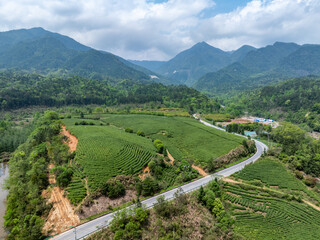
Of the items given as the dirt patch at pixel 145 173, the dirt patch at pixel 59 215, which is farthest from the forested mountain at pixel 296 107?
the dirt patch at pixel 59 215

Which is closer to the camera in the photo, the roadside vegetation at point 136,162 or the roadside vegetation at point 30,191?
the roadside vegetation at point 30,191

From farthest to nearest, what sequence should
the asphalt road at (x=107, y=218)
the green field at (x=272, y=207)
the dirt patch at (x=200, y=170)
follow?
the dirt patch at (x=200, y=170)
the green field at (x=272, y=207)
the asphalt road at (x=107, y=218)

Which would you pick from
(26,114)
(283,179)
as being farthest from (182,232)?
(26,114)

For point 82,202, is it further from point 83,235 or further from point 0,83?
point 0,83

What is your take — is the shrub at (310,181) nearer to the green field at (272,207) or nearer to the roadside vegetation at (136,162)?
the green field at (272,207)

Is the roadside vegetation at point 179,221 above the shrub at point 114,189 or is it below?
below

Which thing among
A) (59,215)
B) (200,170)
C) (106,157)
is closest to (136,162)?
(106,157)

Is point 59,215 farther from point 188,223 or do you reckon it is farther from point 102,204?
point 188,223
